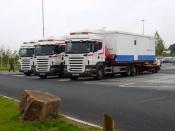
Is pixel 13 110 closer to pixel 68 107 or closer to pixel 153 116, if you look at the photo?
pixel 68 107

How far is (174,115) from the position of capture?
13016 millimetres

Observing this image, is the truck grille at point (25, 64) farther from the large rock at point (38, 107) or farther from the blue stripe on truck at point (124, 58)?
the large rock at point (38, 107)

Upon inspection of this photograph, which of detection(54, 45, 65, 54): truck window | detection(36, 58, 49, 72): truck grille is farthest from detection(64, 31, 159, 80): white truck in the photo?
detection(54, 45, 65, 54): truck window

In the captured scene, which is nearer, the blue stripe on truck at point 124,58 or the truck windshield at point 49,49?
the blue stripe on truck at point 124,58

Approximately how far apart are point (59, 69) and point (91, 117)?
24.3 meters

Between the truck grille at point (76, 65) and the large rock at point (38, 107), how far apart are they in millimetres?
20385

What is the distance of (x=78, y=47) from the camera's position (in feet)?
107

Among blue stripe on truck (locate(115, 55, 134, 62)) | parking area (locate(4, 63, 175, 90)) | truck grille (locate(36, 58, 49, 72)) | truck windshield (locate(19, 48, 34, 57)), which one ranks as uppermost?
truck windshield (locate(19, 48, 34, 57))

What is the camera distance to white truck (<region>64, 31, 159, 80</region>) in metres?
32.5

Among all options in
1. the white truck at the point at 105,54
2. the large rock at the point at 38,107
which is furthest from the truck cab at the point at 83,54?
the large rock at the point at 38,107

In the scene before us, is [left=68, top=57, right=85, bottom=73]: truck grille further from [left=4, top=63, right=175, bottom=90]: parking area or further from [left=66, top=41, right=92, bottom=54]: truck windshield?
[left=4, top=63, right=175, bottom=90]: parking area

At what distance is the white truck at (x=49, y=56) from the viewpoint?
36.4 meters

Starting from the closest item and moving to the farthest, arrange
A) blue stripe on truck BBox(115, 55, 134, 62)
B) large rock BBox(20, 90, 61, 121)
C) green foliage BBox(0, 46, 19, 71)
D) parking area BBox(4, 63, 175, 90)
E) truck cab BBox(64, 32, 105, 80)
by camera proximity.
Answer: large rock BBox(20, 90, 61, 121)
parking area BBox(4, 63, 175, 90)
truck cab BBox(64, 32, 105, 80)
blue stripe on truck BBox(115, 55, 134, 62)
green foliage BBox(0, 46, 19, 71)

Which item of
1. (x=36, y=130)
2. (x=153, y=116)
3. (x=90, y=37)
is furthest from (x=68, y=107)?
(x=90, y=37)
